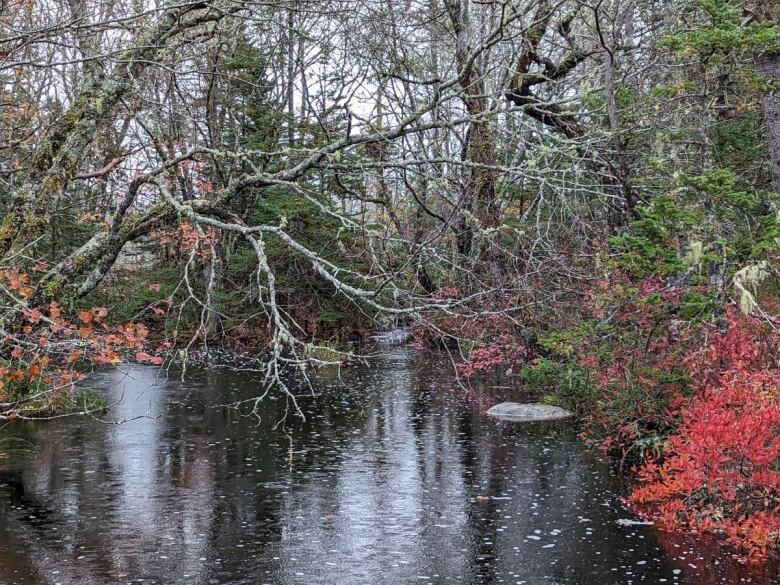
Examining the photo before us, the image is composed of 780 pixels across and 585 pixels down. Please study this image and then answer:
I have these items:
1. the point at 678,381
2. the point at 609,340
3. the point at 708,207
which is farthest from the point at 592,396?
the point at 708,207

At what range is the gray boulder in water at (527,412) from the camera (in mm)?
15398

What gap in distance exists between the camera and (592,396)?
1410cm

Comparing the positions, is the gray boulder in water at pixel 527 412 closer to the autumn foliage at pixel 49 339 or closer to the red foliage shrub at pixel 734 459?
the red foliage shrub at pixel 734 459

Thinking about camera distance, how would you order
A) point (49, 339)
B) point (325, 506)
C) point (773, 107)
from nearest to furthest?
point (49, 339) → point (325, 506) → point (773, 107)

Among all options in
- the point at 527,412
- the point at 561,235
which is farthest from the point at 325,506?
the point at 561,235

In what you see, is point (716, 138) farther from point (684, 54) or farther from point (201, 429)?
point (201, 429)

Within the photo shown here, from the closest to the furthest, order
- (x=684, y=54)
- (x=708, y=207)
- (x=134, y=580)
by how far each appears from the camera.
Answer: (x=134, y=580) < (x=708, y=207) < (x=684, y=54)

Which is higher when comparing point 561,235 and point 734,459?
point 561,235

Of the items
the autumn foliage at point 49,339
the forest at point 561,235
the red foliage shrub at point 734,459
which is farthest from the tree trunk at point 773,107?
the autumn foliage at point 49,339

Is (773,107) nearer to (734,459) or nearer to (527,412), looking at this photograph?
(734,459)

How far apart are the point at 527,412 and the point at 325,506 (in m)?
6.61

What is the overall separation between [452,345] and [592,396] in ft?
30.4

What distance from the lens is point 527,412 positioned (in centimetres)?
1562

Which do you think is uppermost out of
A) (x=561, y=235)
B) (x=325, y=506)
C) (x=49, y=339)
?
(x=561, y=235)
